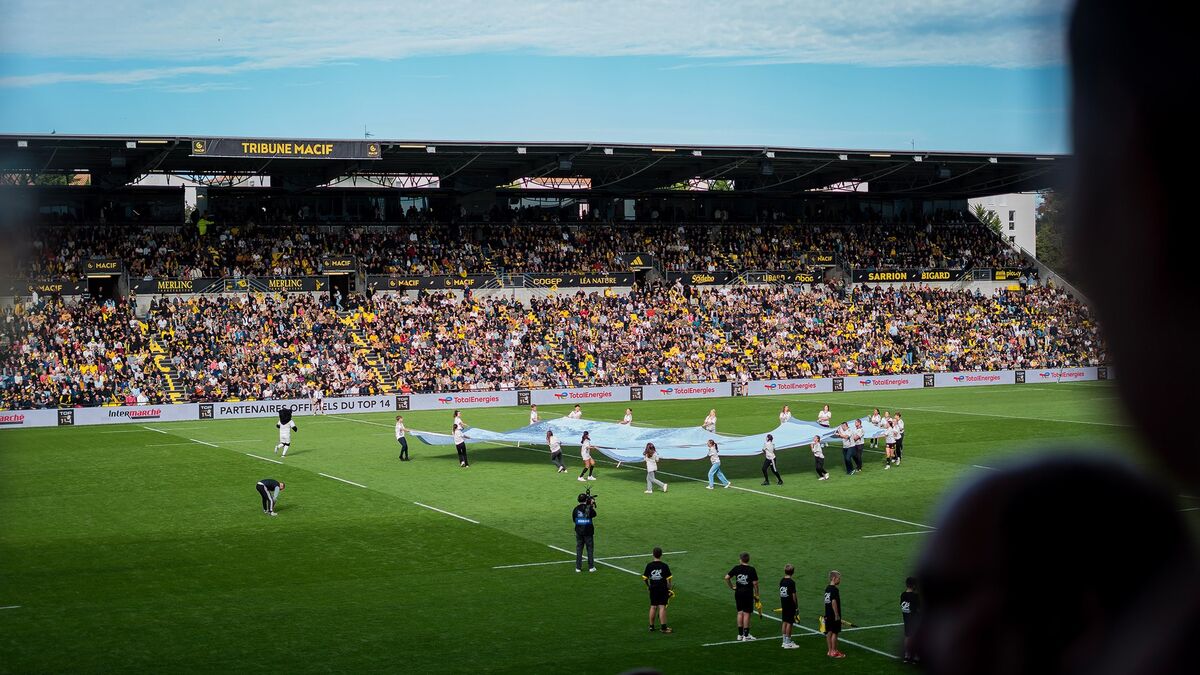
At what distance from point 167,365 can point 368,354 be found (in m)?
10.2

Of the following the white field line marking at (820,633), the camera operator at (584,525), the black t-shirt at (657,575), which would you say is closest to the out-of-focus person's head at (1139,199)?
the white field line marking at (820,633)

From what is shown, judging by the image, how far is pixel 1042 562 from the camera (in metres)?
0.77

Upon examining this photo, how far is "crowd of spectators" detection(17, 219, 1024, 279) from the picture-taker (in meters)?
70.1

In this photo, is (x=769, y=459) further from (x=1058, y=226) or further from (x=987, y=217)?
(x=987, y=217)

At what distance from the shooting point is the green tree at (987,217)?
A: 300 feet

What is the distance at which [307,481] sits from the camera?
38.7m

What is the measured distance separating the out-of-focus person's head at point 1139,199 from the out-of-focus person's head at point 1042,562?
0.10 meters

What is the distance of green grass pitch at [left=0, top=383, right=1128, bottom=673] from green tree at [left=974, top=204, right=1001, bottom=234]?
4735 cm

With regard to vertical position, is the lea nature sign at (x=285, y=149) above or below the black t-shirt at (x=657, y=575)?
above

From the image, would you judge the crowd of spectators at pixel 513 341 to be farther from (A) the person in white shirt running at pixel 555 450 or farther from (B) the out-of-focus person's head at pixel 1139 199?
(B) the out-of-focus person's head at pixel 1139 199

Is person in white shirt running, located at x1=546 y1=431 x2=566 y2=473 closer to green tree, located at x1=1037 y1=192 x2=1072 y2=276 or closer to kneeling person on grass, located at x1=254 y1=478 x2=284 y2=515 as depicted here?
kneeling person on grass, located at x1=254 y1=478 x2=284 y2=515

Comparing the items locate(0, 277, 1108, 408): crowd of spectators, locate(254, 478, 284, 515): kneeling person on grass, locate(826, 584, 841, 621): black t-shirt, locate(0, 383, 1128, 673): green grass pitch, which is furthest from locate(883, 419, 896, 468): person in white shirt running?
locate(826, 584, 841, 621): black t-shirt

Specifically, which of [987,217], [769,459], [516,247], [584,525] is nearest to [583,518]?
[584,525]

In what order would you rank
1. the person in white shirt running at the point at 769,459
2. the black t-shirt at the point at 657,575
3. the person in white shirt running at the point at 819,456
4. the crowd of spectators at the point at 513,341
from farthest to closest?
the crowd of spectators at the point at 513,341 → the person in white shirt running at the point at 819,456 → the person in white shirt running at the point at 769,459 → the black t-shirt at the point at 657,575
